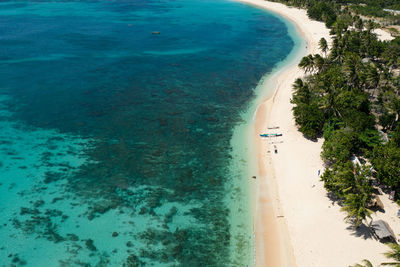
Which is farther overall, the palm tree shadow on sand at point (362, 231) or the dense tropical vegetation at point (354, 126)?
the dense tropical vegetation at point (354, 126)

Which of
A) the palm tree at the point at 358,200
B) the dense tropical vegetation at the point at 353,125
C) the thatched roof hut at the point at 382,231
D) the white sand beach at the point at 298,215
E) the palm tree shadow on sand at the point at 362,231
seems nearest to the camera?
the thatched roof hut at the point at 382,231

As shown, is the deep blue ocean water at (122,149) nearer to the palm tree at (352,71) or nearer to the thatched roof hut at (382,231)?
the thatched roof hut at (382,231)

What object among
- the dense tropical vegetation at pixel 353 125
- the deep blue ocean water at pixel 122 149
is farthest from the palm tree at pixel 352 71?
the deep blue ocean water at pixel 122 149

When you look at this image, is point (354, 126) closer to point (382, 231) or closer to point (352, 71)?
point (352, 71)

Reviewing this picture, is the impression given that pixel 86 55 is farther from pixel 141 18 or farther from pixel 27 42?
pixel 141 18

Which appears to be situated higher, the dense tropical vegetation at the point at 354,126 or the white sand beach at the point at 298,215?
the dense tropical vegetation at the point at 354,126

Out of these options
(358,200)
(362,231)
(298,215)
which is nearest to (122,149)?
(298,215)
